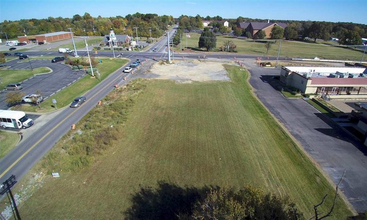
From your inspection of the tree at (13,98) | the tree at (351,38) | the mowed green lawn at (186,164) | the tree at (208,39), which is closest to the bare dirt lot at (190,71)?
the mowed green lawn at (186,164)

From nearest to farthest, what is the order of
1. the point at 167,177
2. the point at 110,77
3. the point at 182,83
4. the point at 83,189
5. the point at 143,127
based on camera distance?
the point at 83,189 < the point at 167,177 < the point at 143,127 < the point at 182,83 < the point at 110,77

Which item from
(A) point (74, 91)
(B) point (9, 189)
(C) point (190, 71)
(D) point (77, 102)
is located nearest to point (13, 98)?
(D) point (77, 102)

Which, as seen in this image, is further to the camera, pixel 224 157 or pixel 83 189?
pixel 224 157

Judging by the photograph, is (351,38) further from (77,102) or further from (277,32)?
(77,102)

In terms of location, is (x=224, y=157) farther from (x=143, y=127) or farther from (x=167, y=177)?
(x=143, y=127)

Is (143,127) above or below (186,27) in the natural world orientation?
below

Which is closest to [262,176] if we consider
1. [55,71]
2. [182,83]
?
[182,83]

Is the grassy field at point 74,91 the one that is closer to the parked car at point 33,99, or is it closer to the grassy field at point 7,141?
the parked car at point 33,99
